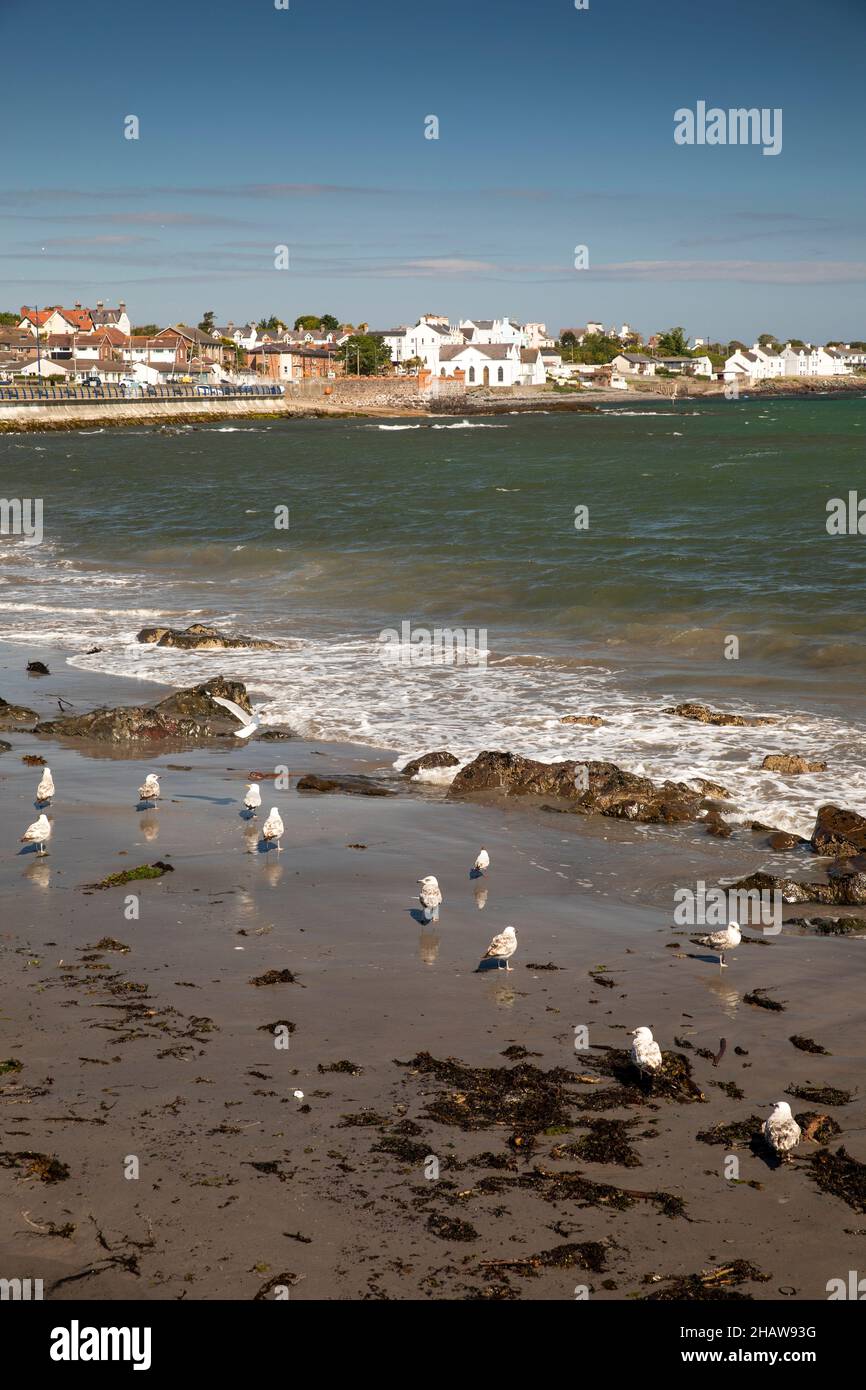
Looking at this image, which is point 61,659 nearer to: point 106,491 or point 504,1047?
point 504,1047

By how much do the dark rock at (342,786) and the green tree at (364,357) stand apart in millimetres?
172618

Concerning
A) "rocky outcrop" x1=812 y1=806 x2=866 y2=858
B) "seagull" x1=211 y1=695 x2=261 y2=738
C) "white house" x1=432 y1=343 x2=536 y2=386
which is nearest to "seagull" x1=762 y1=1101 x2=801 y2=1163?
"rocky outcrop" x1=812 y1=806 x2=866 y2=858

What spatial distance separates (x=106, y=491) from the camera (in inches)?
2125

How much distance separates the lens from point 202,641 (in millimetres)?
21734

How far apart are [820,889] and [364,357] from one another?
18007cm

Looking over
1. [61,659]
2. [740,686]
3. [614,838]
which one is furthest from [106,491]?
[614,838]

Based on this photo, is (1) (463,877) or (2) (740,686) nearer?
(1) (463,877)

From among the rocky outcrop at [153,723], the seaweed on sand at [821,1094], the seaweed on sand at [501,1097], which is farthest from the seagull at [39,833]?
the seaweed on sand at [821,1094]

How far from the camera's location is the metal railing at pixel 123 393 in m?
122

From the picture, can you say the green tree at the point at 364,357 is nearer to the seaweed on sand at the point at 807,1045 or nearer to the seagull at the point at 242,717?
the seagull at the point at 242,717

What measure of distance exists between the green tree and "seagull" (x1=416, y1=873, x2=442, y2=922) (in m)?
177

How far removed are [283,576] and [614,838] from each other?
782 inches

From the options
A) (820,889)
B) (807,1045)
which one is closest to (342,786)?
(820,889)
